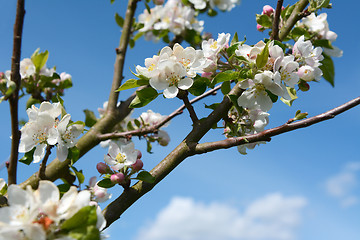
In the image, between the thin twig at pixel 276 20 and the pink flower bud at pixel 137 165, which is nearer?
the pink flower bud at pixel 137 165

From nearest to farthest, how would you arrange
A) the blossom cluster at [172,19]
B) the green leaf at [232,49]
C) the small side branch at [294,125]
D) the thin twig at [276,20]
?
the small side branch at [294,125]
the green leaf at [232,49]
the thin twig at [276,20]
the blossom cluster at [172,19]

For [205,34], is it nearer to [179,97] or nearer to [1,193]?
[179,97]

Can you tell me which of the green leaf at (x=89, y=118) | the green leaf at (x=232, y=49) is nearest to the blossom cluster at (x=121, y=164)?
the green leaf at (x=232, y=49)

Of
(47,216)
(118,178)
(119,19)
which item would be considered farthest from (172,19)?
(47,216)

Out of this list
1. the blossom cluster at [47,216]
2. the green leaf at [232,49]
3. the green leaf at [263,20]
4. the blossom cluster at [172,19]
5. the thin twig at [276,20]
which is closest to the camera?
the blossom cluster at [47,216]

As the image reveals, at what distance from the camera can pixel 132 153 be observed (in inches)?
64.7

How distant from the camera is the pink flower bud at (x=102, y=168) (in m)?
1.65

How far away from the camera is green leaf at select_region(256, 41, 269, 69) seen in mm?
1419

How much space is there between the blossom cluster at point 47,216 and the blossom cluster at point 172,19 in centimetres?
267

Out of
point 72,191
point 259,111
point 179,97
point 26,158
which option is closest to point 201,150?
point 179,97

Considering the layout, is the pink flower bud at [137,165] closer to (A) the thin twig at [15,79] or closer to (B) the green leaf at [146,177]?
(B) the green leaf at [146,177]

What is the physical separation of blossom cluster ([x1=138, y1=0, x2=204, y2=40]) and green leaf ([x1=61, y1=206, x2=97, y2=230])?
272 centimetres

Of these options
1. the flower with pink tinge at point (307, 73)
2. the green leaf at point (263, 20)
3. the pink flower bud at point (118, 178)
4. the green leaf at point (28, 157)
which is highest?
the green leaf at point (263, 20)

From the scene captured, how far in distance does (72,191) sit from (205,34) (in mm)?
3159
